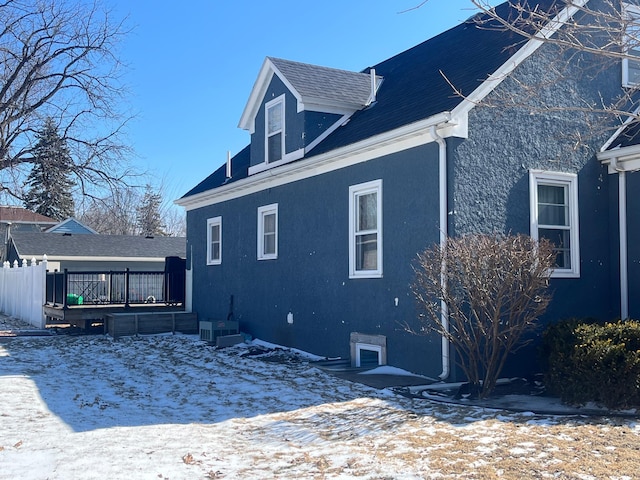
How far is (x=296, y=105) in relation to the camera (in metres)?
13.2

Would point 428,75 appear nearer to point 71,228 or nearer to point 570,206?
point 570,206

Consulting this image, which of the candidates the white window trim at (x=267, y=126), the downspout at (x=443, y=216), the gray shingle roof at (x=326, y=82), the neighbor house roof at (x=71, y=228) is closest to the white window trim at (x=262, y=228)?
the white window trim at (x=267, y=126)

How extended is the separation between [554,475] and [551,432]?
4.44 ft

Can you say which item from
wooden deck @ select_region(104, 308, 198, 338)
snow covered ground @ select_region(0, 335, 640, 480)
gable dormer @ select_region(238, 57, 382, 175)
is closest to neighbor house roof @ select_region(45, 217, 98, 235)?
wooden deck @ select_region(104, 308, 198, 338)

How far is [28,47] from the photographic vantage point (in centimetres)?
2367

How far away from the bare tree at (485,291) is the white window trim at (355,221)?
1.73 meters

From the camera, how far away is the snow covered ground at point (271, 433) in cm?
534

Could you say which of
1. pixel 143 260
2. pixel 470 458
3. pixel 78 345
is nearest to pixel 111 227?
pixel 143 260

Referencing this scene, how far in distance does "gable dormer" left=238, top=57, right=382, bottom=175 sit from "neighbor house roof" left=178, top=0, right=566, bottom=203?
0.06 meters

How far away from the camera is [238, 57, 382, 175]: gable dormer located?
13.0 meters

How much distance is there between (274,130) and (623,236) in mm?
7210

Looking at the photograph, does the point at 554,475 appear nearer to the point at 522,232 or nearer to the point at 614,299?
the point at 522,232

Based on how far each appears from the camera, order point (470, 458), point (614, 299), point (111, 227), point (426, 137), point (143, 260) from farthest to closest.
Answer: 1. point (111, 227)
2. point (143, 260)
3. point (614, 299)
4. point (426, 137)
5. point (470, 458)

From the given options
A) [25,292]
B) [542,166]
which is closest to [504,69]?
[542,166]
